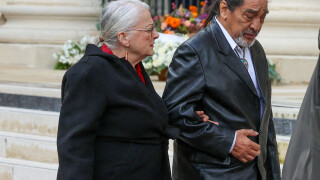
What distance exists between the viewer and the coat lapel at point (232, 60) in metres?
3.40

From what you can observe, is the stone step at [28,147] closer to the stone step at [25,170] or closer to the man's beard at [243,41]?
the stone step at [25,170]

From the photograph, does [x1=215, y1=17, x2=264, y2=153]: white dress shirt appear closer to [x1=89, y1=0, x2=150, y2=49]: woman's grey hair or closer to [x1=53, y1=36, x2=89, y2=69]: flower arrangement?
[x1=89, y1=0, x2=150, y2=49]: woman's grey hair

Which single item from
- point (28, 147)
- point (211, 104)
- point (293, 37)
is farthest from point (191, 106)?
point (293, 37)

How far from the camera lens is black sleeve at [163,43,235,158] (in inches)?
131

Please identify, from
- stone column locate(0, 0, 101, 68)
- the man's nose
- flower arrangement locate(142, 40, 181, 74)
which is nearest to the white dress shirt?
the man's nose

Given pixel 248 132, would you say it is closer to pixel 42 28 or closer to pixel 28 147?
pixel 28 147

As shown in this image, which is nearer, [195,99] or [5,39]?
[195,99]

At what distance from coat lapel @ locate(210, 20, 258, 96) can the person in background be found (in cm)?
55

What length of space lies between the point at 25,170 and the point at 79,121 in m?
3.42

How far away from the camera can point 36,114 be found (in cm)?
676

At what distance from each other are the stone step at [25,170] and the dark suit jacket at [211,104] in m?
2.93

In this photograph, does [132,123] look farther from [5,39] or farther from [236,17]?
[5,39]

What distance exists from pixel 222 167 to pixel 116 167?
0.55 meters

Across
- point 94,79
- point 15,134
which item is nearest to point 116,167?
point 94,79
